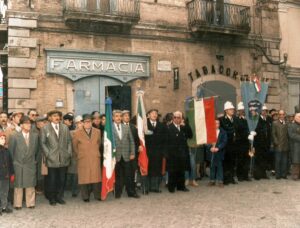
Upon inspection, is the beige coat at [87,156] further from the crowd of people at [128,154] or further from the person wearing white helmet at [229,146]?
the person wearing white helmet at [229,146]

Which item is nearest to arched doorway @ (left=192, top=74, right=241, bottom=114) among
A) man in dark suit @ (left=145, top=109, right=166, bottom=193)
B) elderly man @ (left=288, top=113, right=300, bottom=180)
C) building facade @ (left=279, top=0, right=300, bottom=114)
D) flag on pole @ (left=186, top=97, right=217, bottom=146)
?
building facade @ (left=279, top=0, right=300, bottom=114)

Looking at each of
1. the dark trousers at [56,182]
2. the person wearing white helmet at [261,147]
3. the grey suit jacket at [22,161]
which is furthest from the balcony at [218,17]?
the grey suit jacket at [22,161]

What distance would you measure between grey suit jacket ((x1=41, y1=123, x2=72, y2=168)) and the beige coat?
0.23 m

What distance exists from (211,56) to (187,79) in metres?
1.45

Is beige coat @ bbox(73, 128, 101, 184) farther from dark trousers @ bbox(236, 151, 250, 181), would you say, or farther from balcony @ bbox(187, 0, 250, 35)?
balcony @ bbox(187, 0, 250, 35)

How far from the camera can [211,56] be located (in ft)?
52.1

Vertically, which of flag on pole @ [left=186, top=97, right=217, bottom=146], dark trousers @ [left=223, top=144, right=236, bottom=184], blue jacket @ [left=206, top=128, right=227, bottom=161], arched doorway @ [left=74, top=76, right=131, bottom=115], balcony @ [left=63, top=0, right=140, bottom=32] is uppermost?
balcony @ [left=63, top=0, right=140, bottom=32]

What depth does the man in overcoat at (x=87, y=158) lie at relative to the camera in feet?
28.1

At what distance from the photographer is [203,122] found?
401 inches

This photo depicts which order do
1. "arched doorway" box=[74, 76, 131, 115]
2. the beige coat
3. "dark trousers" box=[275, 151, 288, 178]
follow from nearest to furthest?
the beige coat
"dark trousers" box=[275, 151, 288, 178]
"arched doorway" box=[74, 76, 131, 115]

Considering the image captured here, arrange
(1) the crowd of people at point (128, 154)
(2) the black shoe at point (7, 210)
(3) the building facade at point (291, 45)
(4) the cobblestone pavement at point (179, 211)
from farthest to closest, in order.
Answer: (3) the building facade at point (291, 45) < (1) the crowd of people at point (128, 154) < (2) the black shoe at point (7, 210) < (4) the cobblestone pavement at point (179, 211)

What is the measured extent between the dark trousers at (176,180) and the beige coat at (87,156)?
1.70 meters

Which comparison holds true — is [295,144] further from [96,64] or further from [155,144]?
[96,64]

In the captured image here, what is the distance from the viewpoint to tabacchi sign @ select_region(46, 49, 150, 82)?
1312 cm
